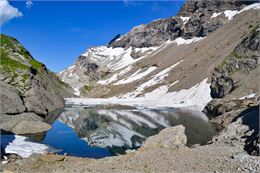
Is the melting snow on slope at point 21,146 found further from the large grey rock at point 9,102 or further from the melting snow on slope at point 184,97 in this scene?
the melting snow on slope at point 184,97

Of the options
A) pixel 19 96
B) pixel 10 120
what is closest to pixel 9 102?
pixel 10 120

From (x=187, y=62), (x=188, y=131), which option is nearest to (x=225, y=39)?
(x=187, y=62)

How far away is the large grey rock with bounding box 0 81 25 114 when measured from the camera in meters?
60.4

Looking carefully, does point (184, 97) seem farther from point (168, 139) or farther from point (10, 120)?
point (168, 139)

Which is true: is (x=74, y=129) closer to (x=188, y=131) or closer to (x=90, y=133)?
(x=90, y=133)

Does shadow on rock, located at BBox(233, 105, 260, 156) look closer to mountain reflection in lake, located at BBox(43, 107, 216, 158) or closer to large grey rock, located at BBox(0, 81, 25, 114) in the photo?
mountain reflection in lake, located at BBox(43, 107, 216, 158)

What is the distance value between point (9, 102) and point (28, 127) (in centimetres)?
844

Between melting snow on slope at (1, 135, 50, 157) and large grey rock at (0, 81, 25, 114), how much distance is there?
12254 mm

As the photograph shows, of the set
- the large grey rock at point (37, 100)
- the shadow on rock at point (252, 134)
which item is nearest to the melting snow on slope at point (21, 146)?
Result: the shadow on rock at point (252, 134)

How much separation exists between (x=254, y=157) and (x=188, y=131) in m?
28.8

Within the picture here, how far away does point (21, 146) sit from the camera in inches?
1699

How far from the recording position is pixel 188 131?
57531mm

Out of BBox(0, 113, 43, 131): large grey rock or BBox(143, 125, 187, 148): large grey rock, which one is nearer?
BBox(143, 125, 187, 148): large grey rock

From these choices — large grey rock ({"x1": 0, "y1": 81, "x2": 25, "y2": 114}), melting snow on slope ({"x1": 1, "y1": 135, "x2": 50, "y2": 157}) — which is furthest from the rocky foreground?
large grey rock ({"x1": 0, "y1": 81, "x2": 25, "y2": 114})
